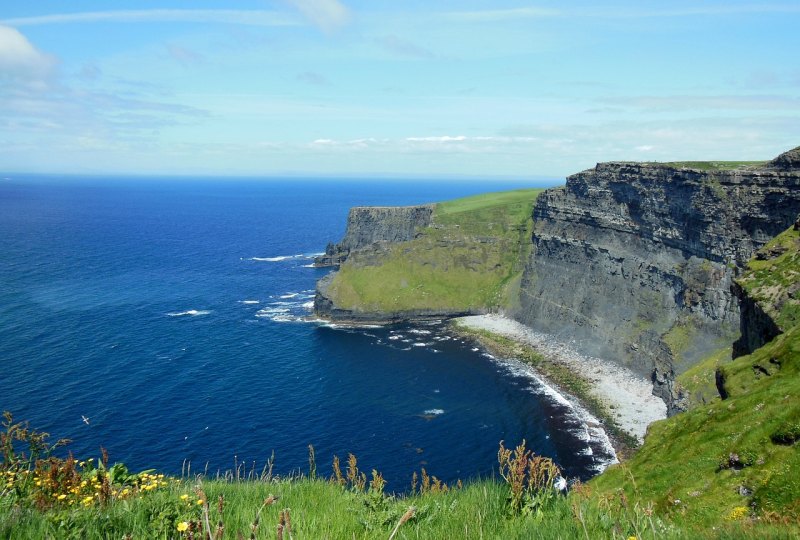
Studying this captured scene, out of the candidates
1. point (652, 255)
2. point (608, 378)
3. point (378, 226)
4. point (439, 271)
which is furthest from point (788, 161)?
point (378, 226)

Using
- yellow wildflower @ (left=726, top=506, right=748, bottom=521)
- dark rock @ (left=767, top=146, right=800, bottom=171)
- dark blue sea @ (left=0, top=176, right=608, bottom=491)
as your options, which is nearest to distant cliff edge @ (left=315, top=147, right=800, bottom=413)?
dark rock @ (left=767, top=146, right=800, bottom=171)

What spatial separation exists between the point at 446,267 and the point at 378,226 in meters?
48.6

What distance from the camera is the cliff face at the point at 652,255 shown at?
82.1 meters

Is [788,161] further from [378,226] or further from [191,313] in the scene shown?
[378,226]

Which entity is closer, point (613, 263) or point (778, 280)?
point (778, 280)

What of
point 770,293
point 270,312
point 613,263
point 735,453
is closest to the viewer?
point 735,453

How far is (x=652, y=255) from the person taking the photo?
4001 inches

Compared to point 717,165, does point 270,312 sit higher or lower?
lower

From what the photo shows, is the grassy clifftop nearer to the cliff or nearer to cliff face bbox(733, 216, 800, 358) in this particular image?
the cliff

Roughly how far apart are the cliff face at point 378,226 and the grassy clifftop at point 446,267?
17.0m

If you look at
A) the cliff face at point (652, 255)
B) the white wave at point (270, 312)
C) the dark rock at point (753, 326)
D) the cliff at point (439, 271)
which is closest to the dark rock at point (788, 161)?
the cliff face at point (652, 255)

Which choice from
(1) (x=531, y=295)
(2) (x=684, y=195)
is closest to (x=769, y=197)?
(2) (x=684, y=195)

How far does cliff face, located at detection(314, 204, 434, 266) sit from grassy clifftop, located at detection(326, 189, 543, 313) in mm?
16967

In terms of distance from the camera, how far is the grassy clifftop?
424 ft
